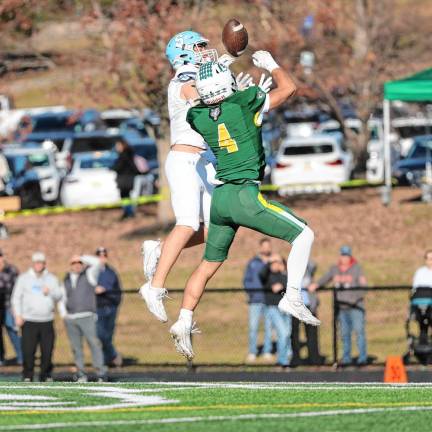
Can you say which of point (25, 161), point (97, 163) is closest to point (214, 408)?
point (97, 163)

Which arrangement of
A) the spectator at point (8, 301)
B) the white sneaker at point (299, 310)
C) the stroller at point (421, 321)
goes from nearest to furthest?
the white sneaker at point (299, 310) < the stroller at point (421, 321) < the spectator at point (8, 301)

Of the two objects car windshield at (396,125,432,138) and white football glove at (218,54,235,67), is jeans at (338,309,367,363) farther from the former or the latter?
car windshield at (396,125,432,138)

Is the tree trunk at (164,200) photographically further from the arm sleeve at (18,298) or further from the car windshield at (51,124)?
the car windshield at (51,124)

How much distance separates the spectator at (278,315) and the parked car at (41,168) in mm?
14740

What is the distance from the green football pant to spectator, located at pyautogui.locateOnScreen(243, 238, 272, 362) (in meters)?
9.24

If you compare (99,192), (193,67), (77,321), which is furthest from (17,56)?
(193,67)

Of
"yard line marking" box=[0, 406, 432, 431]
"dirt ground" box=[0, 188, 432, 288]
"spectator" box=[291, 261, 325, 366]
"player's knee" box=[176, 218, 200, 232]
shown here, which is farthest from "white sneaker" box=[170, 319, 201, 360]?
"dirt ground" box=[0, 188, 432, 288]

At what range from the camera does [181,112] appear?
11336mm

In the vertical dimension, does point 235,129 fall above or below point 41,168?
below

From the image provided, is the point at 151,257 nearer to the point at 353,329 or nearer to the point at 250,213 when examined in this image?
the point at 250,213

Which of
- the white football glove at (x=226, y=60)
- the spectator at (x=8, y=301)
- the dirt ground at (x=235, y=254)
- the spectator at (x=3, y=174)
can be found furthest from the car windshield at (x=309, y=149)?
the white football glove at (x=226, y=60)

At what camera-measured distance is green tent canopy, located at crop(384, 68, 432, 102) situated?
22.9 m

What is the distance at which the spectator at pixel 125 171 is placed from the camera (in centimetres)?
3082

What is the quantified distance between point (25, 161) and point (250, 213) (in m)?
24.6
